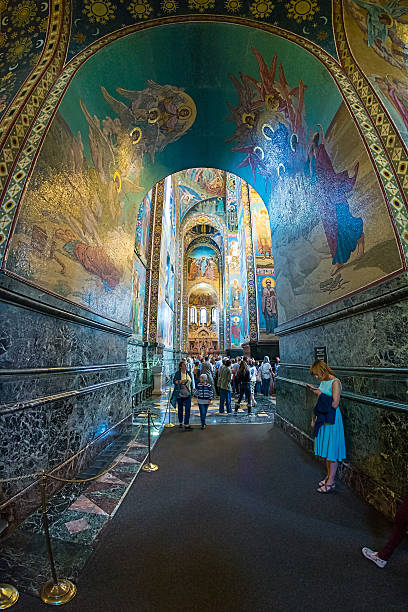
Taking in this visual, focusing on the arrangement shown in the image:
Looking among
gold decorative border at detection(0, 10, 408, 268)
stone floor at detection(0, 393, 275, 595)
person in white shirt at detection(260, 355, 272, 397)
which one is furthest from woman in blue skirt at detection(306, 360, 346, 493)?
person in white shirt at detection(260, 355, 272, 397)

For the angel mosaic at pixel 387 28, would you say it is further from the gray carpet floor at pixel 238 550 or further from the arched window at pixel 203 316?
the arched window at pixel 203 316

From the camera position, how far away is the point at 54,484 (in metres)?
3.22

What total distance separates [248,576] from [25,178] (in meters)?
4.17

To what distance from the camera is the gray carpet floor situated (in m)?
1.71

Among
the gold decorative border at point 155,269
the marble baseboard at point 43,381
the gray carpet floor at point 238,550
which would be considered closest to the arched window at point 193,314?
the gold decorative border at point 155,269

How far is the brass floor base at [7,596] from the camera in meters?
1.70

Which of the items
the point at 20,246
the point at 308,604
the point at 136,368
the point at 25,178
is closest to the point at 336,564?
the point at 308,604

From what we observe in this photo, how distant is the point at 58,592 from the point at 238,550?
1312 mm

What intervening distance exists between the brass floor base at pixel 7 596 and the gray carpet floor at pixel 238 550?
0.20 ft

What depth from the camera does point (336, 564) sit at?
2027 mm

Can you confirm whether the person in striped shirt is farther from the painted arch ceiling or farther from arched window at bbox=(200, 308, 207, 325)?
arched window at bbox=(200, 308, 207, 325)

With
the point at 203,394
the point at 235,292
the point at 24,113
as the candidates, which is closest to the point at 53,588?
the point at 203,394

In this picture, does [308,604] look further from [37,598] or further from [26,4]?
[26,4]

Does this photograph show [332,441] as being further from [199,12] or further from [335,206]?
[199,12]
